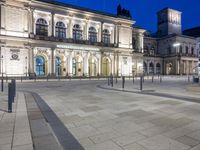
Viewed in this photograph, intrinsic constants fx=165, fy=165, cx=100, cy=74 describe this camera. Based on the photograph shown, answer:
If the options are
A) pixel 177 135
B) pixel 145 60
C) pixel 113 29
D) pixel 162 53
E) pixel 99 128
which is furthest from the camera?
pixel 162 53

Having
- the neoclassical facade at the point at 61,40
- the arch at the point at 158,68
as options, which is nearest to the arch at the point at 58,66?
the neoclassical facade at the point at 61,40

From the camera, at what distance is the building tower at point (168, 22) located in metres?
61.8

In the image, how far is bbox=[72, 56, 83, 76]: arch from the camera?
37.7m

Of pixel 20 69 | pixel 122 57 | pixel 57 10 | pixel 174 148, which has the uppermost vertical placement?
pixel 57 10

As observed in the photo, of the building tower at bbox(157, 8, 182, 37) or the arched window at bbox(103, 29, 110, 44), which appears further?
the building tower at bbox(157, 8, 182, 37)

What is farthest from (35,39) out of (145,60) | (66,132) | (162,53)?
(162,53)

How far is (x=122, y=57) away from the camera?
1695 inches

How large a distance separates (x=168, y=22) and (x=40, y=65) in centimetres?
4976

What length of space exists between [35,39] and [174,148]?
3287 centimetres

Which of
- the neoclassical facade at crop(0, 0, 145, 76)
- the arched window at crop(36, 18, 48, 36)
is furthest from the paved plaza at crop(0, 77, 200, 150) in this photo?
the arched window at crop(36, 18, 48, 36)

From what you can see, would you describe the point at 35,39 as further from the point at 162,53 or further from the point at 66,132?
the point at 162,53

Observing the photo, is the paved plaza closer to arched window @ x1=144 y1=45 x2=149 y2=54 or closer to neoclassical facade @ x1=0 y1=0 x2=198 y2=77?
neoclassical facade @ x1=0 y1=0 x2=198 y2=77

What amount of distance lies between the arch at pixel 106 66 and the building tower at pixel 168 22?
32.3 meters

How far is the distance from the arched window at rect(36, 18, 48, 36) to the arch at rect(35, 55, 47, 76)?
4.89 m
